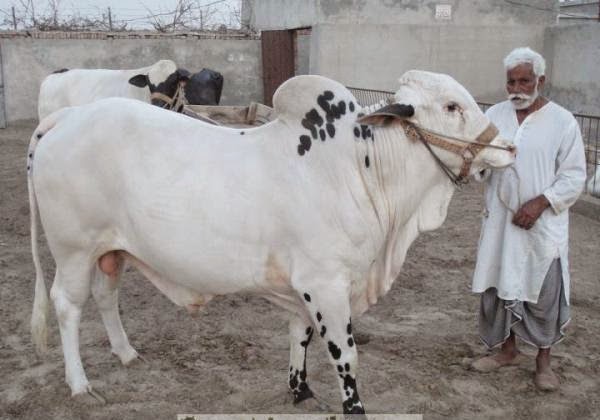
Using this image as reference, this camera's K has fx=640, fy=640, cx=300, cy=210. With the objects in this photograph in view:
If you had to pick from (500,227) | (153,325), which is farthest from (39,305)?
(500,227)

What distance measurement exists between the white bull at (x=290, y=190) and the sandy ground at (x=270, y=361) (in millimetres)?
610

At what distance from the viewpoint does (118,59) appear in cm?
1362

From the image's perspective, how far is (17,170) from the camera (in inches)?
341

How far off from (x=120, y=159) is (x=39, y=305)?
104 centimetres

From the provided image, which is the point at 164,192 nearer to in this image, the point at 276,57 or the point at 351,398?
the point at 351,398

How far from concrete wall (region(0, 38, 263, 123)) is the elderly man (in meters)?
11.5

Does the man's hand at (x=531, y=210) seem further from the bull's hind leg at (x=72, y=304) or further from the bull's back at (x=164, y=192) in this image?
the bull's hind leg at (x=72, y=304)

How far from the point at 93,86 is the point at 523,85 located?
245 inches

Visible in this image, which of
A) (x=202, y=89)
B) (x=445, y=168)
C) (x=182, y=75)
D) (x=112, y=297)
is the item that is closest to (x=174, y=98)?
(x=182, y=75)

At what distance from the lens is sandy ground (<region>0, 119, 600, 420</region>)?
3.15 metres

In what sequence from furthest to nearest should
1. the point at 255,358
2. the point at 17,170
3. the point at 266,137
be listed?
the point at 17,170, the point at 255,358, the point at 266,137

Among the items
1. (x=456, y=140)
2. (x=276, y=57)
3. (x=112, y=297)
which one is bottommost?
(x=112, y=297)

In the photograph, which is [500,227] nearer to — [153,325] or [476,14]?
[153,325]

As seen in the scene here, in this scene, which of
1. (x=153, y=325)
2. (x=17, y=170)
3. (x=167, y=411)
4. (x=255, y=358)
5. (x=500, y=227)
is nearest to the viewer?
(x=167, y=411)
